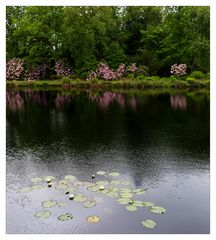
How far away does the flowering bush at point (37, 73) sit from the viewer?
46.0 metres

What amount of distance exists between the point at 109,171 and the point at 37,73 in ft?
122

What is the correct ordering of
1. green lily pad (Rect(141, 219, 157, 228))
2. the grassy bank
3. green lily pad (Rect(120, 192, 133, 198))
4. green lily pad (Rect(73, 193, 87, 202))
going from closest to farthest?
green lily pad (Rect(141, 219, 157, 228)), green lily pad (Rect(73, 193, 87, 202)), green lily pad (Rect(120, 192, 133, 198)), the grassy bank

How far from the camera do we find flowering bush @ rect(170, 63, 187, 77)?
135 ft

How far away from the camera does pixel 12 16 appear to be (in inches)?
1937

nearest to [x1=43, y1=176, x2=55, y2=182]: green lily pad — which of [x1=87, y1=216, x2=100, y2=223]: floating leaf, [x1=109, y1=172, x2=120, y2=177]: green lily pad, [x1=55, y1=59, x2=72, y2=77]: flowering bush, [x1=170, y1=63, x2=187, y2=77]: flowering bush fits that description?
[x1=109, y1=172, x2=120, y2=177]: green lily pad

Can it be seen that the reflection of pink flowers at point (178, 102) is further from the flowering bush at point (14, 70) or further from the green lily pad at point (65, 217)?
the flowering bush at point (14, 70)

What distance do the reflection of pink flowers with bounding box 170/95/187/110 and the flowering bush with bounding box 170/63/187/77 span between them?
12920 mm

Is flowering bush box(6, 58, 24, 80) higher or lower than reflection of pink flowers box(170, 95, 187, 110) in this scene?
higher

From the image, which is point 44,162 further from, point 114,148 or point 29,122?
point 29,122

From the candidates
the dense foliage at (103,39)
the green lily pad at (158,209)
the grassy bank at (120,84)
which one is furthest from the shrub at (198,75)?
the green lily pad at (158,209)

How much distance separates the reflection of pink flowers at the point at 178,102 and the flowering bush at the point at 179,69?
12.9 metres

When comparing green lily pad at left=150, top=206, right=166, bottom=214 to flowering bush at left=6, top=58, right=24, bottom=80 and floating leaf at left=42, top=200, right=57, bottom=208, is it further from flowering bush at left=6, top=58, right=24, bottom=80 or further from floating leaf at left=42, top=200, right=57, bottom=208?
flowering bush at left=6, top=58, right=24, bottom=80

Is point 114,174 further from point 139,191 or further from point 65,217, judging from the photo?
point 65,217
